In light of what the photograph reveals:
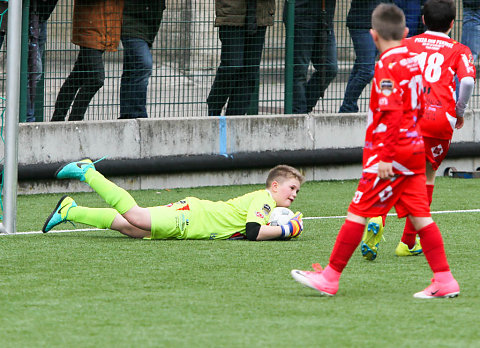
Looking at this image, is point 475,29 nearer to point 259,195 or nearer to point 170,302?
point 259,195

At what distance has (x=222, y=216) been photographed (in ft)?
24.5

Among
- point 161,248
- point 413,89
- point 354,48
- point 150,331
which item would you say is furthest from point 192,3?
point 150,331

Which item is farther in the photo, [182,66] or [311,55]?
[311,55]

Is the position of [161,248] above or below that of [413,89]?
below

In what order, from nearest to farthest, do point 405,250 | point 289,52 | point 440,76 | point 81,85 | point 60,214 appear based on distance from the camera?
point 440,76, point 405,250, point 60,214, point 81,85, point 289,52

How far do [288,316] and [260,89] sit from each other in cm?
657

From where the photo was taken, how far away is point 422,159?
5.48 metres

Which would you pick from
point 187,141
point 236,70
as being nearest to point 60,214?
point 187,141

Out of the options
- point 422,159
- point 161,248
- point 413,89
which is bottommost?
point 161,248

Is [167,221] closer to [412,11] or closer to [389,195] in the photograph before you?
[389,195]

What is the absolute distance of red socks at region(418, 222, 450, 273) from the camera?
17.8ft

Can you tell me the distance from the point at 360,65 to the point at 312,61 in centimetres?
53

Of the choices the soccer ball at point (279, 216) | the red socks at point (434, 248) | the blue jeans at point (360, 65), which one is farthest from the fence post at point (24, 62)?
the red socks at point (434, 248)

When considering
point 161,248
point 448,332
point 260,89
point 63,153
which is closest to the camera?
point 448,332
